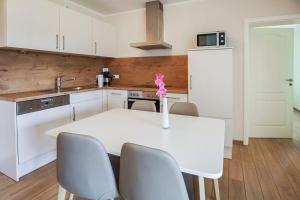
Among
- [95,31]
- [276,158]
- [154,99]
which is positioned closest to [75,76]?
[95,31]

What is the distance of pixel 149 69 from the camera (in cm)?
414

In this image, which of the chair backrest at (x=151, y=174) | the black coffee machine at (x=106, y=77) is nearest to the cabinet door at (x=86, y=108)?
the black coffee machine at (x=106, y=77)

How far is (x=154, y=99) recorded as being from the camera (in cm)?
344

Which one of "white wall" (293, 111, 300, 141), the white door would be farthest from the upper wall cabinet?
"white wall" (293, 111, 300, 141)

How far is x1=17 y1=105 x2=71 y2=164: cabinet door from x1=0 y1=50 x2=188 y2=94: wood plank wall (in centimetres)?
63

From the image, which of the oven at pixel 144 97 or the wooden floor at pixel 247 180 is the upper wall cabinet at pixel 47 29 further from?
the wooden floor at pixel 247 180

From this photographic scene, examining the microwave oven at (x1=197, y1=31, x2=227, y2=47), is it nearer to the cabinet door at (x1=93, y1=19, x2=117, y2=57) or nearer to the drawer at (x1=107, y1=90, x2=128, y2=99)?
the drawer at (x1=107, y1=90, x2=128, y2=99)

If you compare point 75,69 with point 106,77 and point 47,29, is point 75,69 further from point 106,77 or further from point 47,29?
point 47,29

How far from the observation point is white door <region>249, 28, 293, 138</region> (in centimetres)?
357

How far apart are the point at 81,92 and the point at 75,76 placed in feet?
2.67

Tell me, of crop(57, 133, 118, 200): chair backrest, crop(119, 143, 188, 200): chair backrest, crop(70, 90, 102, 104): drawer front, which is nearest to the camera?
crop(119, 143, 188, 200): chair backrest

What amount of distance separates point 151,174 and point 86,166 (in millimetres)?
441

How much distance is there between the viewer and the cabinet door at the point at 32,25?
242 centimetres

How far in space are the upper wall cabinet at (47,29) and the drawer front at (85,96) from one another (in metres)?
0.68
